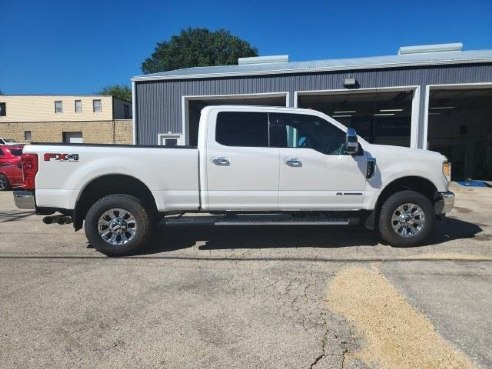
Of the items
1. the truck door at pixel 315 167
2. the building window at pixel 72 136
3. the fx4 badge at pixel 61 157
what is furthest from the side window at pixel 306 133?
the building window at pixel 72 136

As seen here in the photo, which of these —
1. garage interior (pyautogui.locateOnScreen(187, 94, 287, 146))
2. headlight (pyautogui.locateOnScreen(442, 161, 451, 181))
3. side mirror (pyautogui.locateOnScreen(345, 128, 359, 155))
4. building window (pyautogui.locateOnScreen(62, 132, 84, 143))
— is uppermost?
garage interior (pyautogui.locateOnScreen(187, 94, 287, 146))

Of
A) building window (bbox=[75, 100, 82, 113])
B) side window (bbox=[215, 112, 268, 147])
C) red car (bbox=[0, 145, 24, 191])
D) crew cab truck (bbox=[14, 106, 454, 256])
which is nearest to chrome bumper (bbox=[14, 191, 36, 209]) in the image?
crew cab truck (bbox=[14, 106, 454, 256])

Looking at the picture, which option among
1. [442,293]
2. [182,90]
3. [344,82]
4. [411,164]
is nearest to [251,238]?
[411,164]

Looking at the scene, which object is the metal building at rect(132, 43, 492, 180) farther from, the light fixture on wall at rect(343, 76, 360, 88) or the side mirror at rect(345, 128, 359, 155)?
the side mirror at rect(345, 128, 359, 155)

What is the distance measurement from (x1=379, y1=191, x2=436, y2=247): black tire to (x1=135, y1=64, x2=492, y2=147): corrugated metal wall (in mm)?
10891

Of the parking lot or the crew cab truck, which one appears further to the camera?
the crew cab truck

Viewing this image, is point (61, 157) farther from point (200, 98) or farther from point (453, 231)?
point (200, 98)

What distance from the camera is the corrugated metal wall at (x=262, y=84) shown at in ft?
51.7

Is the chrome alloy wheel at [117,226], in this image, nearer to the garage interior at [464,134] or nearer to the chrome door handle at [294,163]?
the chrome door handle at [294,163]

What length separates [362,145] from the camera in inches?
246

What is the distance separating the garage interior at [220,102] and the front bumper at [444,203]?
11698 millimetres

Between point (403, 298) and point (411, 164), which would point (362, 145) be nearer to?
point (411, 164)

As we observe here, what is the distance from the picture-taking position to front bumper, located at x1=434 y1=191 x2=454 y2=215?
246 inches

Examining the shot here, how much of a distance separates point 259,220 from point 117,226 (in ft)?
6.69
